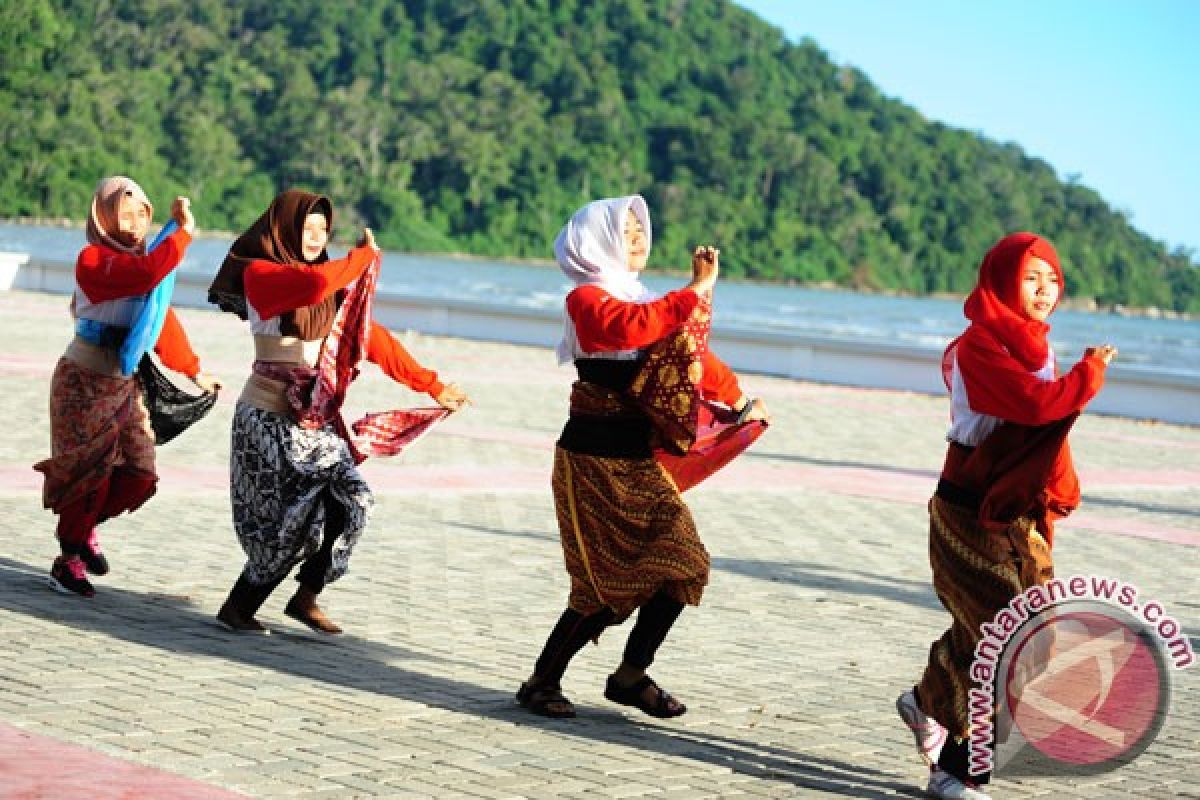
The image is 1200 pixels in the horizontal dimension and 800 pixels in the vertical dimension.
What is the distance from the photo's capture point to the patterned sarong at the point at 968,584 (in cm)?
530

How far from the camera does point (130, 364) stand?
727 centimetres

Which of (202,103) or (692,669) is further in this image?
(202,103)

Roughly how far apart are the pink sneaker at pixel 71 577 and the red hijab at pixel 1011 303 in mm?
3386

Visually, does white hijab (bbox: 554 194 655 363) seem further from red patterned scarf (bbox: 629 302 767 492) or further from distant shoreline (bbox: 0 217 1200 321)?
distant shoreline (bbox: 0 217 1200 321)

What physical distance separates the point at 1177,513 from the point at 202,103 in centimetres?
9927

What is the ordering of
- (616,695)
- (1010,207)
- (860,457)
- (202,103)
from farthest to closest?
(1010,207) < (202,103) < (860,457) < (616,695)

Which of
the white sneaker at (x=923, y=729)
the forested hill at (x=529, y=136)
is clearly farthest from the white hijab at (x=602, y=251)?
the forested hill at (x=529, y=136)

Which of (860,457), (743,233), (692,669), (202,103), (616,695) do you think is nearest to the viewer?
(616,695)

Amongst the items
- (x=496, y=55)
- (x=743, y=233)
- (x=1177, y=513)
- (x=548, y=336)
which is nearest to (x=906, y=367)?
(x=548, y=336)

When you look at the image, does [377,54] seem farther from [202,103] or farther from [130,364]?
[130,364]

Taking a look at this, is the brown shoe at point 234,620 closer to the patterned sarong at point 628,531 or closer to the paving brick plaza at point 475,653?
the paving brick plaza at point 475,653

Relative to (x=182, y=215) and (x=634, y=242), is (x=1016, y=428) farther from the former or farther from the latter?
(x=182, y=215)

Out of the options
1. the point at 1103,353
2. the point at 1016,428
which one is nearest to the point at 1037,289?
the point at 1103,353

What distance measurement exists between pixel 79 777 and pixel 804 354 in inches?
781
